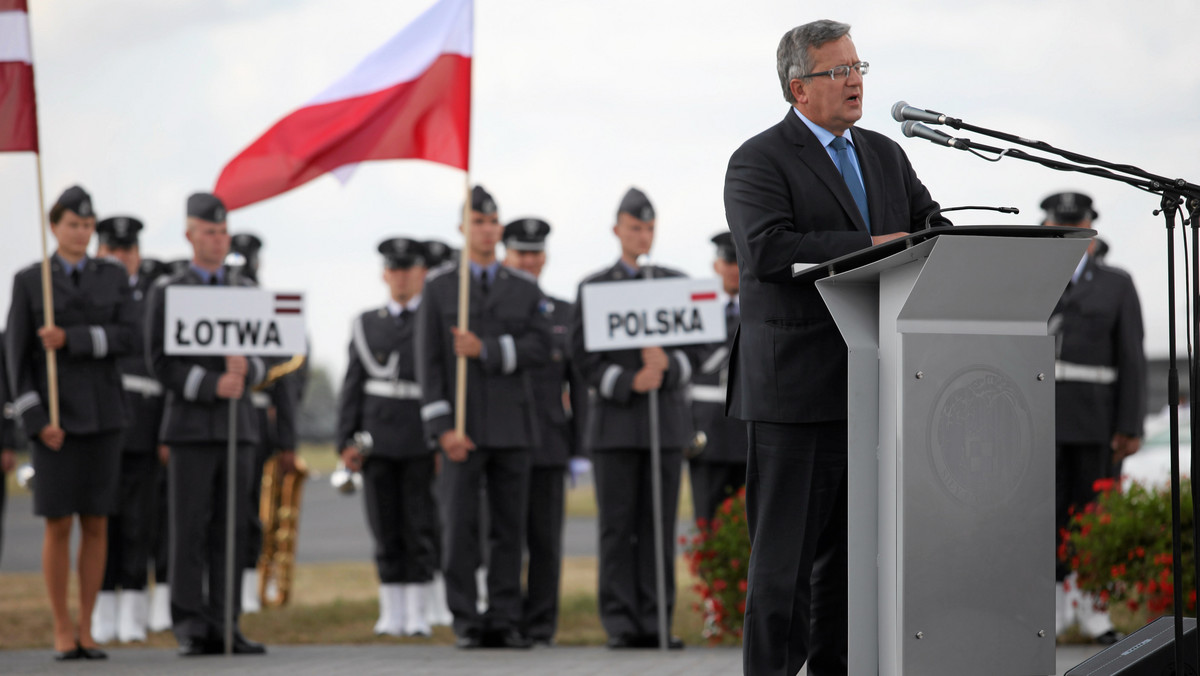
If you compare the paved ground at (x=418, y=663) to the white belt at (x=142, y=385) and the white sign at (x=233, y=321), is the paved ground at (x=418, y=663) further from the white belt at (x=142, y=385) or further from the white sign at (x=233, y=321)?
the white belt at (x=142, y=385)

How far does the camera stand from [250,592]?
10.2 metres

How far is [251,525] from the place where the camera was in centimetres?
1030

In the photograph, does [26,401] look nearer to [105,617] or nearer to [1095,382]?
[105,617]

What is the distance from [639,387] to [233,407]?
2116mm

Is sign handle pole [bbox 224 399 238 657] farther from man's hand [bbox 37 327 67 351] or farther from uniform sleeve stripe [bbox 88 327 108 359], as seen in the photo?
man's hand [bbox 37 327 67 351]

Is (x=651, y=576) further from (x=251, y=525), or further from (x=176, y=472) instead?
(x=251, y=525)

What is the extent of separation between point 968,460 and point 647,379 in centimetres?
454

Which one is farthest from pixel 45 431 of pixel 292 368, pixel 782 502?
pixel 782 502

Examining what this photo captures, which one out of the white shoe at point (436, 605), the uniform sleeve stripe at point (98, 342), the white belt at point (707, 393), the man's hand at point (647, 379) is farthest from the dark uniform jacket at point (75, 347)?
the white belt at point (707, 393)

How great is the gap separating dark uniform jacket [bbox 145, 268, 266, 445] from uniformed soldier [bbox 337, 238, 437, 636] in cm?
181

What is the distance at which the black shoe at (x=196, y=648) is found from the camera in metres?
7.05

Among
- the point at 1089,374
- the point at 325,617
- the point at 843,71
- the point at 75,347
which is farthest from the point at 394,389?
the point at 843,71

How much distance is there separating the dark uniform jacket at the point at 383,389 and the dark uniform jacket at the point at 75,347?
2201 mm

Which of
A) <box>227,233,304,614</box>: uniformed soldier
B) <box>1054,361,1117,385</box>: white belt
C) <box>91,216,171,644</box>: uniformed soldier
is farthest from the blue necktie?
<box>227,233,304,614</box>: uniformed soldier
